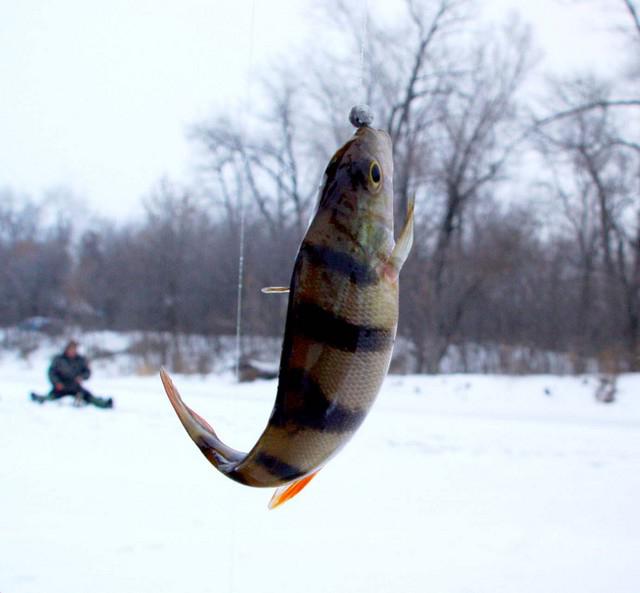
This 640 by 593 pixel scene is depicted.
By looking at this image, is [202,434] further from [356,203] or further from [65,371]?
[65,371]

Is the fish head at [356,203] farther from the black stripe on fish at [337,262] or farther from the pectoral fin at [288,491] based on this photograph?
the pectoral fin at [288,491]

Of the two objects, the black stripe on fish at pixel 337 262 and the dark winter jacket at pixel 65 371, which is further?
the dark winter jacket at pixel 65 371

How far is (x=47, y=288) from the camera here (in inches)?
591

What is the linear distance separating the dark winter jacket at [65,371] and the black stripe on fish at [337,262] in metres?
7.58

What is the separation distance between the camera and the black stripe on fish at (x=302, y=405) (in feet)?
2.48

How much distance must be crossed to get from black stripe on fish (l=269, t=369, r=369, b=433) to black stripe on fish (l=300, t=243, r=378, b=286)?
113 millimetres

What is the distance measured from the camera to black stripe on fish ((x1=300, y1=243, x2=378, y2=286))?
75 cm

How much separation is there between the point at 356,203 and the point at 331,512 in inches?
117

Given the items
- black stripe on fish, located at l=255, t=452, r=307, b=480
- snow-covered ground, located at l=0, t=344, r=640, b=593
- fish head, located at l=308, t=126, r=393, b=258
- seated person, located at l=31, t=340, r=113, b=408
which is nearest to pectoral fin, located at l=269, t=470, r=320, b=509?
black stripe on fish, located at l=255, t=452, r=307, b=480

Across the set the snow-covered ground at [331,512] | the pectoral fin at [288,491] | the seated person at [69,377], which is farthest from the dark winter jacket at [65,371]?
the pectoral fin at [288,491]

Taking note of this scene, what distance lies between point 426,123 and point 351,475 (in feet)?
7.28

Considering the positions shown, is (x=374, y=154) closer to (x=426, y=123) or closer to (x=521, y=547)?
(x=521, y=547)

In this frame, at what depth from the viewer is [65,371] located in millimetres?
7816

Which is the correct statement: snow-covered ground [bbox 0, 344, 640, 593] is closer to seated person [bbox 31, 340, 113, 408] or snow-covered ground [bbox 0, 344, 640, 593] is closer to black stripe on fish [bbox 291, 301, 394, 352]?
seated person [bbox 31, 340, 113, 408]
